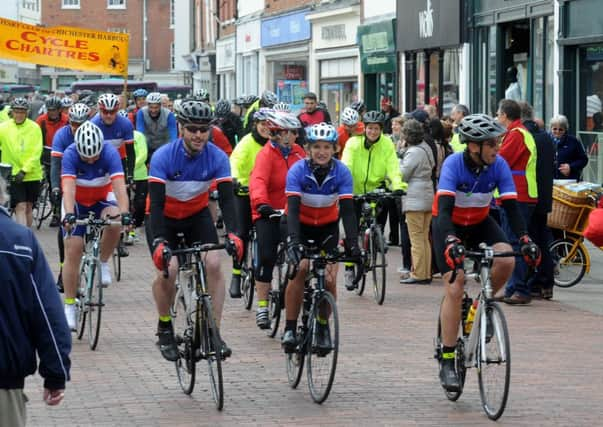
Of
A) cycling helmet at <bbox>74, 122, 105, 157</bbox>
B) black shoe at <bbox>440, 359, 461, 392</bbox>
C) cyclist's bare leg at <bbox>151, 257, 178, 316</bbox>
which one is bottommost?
black shoe at <bbox>440, 359, 461, 392</bbox>

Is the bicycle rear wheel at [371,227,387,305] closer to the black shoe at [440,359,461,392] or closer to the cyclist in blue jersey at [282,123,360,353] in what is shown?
the cyclist in blue jersey at [282,123,360,353]

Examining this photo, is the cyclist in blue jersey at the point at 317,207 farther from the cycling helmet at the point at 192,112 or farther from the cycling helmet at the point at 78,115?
the cycling helmet at the point at 78,115

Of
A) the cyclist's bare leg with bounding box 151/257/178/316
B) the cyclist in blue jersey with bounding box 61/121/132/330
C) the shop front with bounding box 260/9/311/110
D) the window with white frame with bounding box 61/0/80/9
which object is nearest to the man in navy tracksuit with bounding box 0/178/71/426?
the cyclist's bare leg with bounding box 151/257/178/316

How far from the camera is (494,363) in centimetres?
837

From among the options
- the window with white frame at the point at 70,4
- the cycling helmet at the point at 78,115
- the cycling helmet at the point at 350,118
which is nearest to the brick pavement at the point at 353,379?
the cycling helmet at the point at 78,115

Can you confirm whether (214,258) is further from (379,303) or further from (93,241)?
(379,303)

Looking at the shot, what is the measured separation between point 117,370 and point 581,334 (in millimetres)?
4133

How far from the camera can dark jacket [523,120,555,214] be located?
14.1 meters

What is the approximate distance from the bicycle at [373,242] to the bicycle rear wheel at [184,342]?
460cm

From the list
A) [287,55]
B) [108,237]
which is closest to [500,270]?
[108,237]

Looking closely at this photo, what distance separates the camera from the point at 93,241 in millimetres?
11781

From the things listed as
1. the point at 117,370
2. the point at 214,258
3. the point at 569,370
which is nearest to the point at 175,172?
the point at 214,258

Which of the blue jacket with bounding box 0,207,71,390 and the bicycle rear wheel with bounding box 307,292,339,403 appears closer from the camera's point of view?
the blue jacket with bounding box 0,207,71,390

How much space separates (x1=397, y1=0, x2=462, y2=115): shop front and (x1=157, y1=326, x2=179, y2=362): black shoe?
775 inches
